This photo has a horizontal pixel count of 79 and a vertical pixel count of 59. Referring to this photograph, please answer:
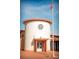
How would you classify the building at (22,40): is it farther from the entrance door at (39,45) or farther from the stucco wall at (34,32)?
the entrance door at (39,45)

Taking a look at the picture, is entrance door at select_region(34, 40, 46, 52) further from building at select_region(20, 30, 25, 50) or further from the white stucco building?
building at select_region(20, 30, 25, 50)

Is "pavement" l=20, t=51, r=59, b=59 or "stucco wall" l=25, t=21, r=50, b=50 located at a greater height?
"stucco wall" l=25, t=21, r=50, b=50

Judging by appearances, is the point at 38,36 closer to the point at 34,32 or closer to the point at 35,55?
the point at 34,32

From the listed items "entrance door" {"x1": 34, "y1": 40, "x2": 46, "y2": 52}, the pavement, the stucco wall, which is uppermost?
the stucco wall

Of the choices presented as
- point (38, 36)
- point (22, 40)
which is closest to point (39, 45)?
point (38, 36)

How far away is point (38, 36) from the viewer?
3562mm

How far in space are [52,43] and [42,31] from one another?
28cm

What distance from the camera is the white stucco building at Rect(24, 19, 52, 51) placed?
3539mm

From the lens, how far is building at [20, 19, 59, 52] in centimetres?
354

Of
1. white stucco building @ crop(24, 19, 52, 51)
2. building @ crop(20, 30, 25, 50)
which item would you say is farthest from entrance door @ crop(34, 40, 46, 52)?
building @ crop(20, 30, 25, 50)
